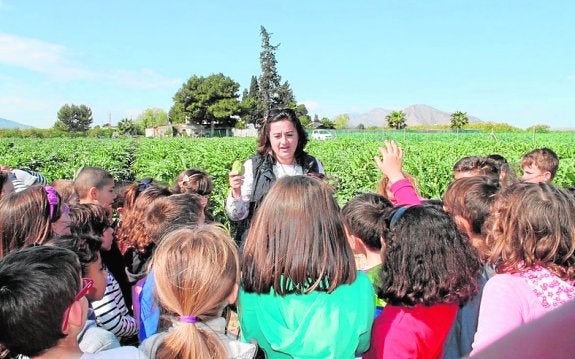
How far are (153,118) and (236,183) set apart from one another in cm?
13788

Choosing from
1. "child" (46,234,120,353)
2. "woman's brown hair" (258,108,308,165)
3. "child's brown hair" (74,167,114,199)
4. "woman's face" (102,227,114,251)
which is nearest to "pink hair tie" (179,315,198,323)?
"child" (46,234,120,353)

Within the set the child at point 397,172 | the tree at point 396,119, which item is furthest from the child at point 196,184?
the tree at point 396,119

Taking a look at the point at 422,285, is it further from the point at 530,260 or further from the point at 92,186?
the point at 92,186

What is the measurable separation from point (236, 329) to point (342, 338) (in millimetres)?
3221

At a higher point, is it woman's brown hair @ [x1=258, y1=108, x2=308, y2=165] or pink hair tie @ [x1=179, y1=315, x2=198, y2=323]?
woman's brown hair @ [x1=258, y1=108, x2=308, y2=165]

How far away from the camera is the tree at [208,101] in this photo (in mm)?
84500

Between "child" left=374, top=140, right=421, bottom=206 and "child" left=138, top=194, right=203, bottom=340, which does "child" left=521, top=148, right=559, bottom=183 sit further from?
"child" left=138, top=194, right=203, bottom=340

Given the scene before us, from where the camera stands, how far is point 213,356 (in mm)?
1655

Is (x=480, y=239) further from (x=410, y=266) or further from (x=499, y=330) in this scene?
(x=499, y=330)

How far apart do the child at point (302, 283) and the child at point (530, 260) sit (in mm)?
494

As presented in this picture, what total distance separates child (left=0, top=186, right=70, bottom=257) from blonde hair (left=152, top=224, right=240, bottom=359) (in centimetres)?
118

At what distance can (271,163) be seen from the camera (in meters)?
3.56

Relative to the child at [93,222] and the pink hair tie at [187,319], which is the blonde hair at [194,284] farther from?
the child at [93,222]

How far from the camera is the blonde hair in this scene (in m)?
1.64
